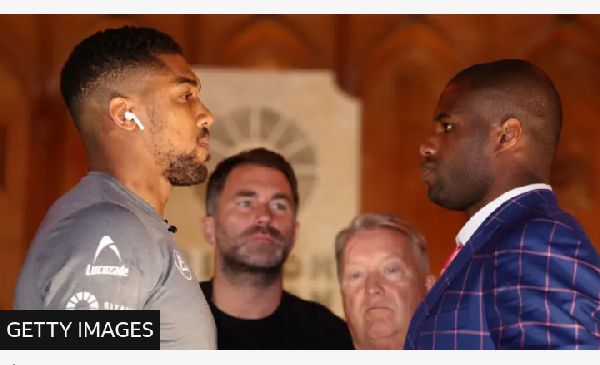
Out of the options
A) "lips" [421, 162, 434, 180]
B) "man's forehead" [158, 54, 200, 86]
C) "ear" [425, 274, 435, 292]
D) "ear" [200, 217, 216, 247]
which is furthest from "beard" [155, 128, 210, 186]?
"ear" [425, 274, 435, 292]

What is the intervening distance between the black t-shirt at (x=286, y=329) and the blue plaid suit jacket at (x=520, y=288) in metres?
0.59

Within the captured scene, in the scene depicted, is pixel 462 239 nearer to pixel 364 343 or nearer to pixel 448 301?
pixel 448 301

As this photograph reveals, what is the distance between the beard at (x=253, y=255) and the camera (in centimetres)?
232

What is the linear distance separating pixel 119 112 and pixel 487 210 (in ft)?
2.28

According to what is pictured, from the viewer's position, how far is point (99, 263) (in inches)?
61.3

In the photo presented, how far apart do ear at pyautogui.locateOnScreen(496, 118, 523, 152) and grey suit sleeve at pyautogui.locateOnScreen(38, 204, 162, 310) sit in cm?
67

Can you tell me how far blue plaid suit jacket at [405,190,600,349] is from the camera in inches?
61.2

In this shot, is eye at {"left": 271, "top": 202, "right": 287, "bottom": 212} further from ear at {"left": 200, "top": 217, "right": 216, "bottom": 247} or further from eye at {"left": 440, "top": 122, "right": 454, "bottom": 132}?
eye at {"left": 440, "top": 122, "right": 454, "bottom": 132}

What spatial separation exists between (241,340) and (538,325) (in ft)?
2.88

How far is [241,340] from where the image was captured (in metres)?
2.25

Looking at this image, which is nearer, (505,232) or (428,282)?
(505,232)

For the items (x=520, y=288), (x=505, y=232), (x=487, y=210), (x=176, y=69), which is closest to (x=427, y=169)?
(x=487, y=210)

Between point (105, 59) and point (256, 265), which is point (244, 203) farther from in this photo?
point (105, 59)

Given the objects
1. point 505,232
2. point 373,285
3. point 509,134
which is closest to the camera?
point 505,232
